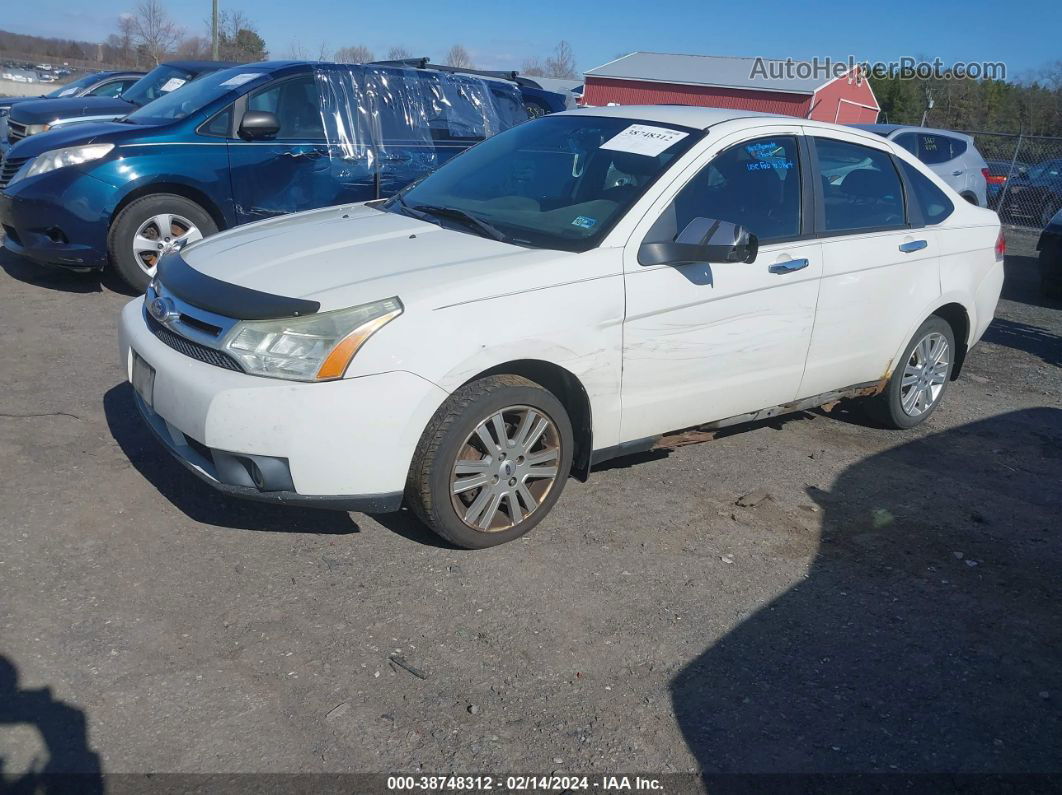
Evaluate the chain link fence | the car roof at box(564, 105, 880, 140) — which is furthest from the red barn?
the car roof at box(564, 105, 880, 140)

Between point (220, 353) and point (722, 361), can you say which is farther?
point (722, 361)

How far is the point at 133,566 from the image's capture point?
363 centimetres

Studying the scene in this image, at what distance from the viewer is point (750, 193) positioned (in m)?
4.62

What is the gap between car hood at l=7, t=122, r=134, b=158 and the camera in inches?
282

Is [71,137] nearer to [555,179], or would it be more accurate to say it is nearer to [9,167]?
[9,167]

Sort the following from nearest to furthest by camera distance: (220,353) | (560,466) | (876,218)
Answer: (220,353), (560,466), (876,218)

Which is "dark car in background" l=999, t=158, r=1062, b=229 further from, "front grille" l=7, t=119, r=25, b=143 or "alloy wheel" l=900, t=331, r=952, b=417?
"front grille" l=7, t=119, r=25, b=143

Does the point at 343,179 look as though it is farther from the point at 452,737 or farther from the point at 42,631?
the point at 452,737

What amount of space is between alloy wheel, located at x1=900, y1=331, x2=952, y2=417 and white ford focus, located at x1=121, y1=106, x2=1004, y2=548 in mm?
194

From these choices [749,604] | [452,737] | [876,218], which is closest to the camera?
[452,737]

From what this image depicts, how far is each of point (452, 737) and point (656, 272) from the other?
2.17 m

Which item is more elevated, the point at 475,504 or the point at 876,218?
the point at 876,218

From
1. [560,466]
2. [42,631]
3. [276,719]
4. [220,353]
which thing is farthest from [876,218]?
[42,631]

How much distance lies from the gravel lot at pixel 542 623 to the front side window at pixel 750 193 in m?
1.34
